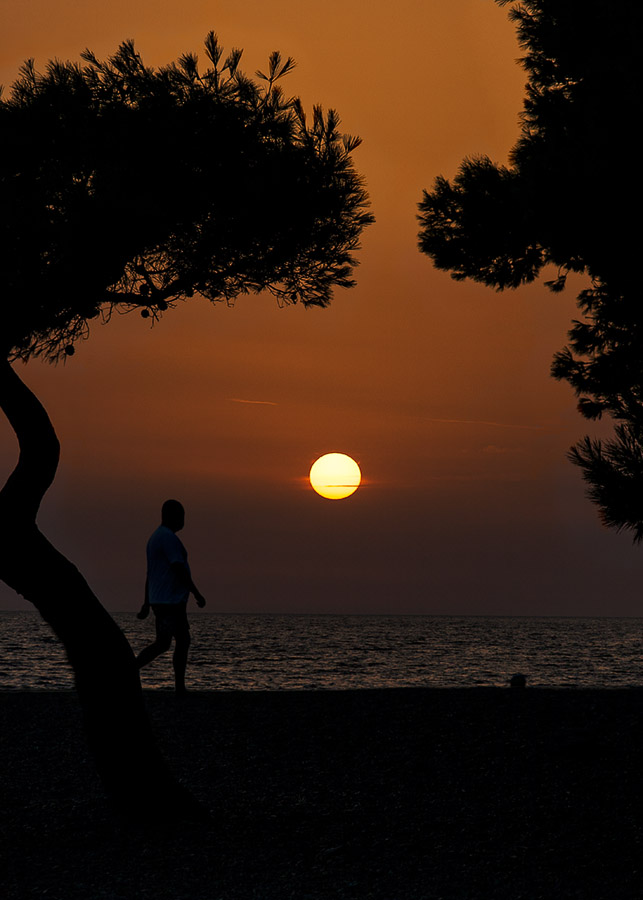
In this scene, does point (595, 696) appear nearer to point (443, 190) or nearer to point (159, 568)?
point (159, 568)

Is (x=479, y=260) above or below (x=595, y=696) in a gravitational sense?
above

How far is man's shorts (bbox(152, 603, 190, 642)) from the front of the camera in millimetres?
9523

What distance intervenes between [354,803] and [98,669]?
1985 mm

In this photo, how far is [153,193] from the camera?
7387mm

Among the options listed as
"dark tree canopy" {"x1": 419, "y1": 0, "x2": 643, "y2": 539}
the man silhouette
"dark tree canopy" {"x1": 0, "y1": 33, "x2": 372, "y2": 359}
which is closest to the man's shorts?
the man silhouette

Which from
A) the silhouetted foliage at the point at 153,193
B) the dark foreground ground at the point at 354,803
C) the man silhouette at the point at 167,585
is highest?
the silhouetted foliage at the point at 153,193

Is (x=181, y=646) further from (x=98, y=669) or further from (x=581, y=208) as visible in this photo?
(x=581, y=208)

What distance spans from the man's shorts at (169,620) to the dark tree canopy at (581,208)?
15.1 ft

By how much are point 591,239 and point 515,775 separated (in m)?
4.53

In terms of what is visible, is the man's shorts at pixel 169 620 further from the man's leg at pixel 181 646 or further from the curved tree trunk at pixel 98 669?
the curved tree trunk at pixel 98 669

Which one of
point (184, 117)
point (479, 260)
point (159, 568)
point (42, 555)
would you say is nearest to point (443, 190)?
point (479, 260)

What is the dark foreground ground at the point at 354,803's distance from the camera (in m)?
4.59

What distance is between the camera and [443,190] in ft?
29.7

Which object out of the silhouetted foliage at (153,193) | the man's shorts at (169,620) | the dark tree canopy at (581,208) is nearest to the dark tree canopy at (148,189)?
the silhouetted foliage at (153,193)
